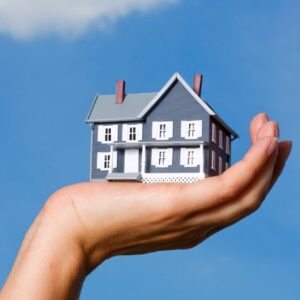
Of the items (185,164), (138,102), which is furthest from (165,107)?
(185,164)

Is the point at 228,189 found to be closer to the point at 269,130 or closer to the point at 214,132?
the point at 269,130

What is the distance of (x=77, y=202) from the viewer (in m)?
0.93

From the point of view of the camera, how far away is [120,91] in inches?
683

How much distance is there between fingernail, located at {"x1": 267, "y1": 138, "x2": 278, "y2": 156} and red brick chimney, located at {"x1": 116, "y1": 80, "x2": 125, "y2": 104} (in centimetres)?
1642

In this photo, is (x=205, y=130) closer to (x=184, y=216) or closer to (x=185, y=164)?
(x=185, y=164)

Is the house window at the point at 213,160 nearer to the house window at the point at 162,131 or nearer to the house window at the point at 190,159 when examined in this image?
the house window at the point at 190,159

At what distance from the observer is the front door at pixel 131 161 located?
16344 millimetres

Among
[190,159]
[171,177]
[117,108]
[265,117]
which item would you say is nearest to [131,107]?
[117,108]

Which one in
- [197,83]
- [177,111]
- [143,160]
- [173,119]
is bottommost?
[143,160]

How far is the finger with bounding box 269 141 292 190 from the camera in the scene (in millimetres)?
924

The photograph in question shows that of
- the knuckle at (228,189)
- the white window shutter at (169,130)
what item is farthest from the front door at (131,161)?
the knuckle at (228,189)

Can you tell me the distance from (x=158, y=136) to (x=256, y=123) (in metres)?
15.5

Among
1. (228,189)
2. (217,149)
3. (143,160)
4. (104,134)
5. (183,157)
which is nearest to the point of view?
(228,189)

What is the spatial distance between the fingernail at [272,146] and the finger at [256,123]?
0.21ft
